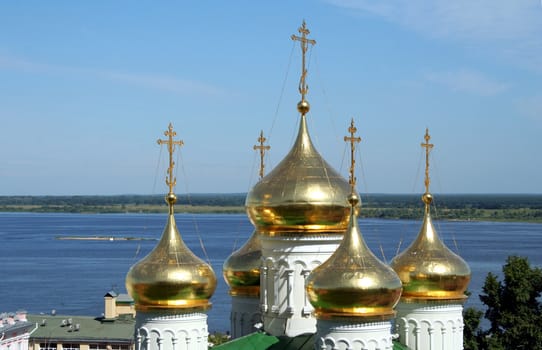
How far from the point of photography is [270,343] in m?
12.5

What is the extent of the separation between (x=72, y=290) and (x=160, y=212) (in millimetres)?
145255

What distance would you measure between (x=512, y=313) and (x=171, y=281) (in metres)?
10.2

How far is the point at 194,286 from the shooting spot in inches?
467

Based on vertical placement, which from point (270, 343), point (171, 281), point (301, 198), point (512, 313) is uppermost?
point (301, 198)

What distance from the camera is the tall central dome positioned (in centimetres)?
1241

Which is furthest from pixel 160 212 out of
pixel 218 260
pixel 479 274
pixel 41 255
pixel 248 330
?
pixel 248 330

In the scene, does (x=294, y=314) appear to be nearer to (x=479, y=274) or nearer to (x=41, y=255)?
(x=479, y=274)

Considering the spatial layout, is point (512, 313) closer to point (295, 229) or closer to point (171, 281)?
point (295, 229)

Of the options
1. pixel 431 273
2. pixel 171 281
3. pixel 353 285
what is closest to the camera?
pixel 353 285

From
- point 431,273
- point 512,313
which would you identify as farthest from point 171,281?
point 512,313

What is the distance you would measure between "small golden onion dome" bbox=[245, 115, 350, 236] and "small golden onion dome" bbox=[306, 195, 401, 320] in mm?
1443

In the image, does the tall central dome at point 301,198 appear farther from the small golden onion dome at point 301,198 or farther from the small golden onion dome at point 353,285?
the small golden onion dome at point 353,285

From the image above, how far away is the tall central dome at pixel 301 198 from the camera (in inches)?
489

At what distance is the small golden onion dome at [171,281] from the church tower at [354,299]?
1.62 m
